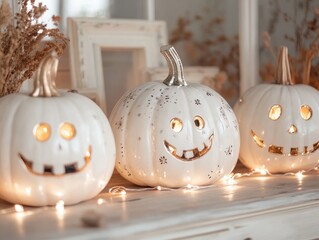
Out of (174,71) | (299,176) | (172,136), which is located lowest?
(299,176)

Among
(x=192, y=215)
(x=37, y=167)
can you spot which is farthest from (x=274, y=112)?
(x=37, y=167)

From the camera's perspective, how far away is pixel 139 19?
1296 mm

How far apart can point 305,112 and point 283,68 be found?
10 centimetres

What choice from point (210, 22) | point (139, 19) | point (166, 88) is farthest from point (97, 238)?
point (210, 22)

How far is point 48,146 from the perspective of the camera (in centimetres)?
80

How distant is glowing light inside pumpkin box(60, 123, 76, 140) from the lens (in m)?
0.82

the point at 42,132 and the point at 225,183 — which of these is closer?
the point at 42,132

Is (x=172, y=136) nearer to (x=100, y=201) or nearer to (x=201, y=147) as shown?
(x=201, y=147)

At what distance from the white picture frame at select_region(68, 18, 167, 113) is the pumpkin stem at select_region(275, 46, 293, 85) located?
28 centimetres

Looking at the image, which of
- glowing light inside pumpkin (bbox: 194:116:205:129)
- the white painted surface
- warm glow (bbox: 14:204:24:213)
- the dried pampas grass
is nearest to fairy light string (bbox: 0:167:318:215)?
warm glow (bbox: 14:204:24:213)

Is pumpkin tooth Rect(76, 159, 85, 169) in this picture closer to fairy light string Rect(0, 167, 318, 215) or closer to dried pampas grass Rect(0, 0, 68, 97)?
fairy light string Rect(0, 167, 318, 215)

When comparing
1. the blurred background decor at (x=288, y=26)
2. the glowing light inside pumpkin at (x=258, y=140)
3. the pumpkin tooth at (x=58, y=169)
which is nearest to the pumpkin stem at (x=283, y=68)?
the glowing light inside pumpkin at (x=258, y=140)

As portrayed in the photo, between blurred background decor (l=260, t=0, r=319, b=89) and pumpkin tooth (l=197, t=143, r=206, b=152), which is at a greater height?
blurred background decor (l=260, t=0, r=319, b=89)

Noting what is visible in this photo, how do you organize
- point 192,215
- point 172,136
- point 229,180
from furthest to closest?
1. point 229,180
2. point 172,136
3. point 192,215
